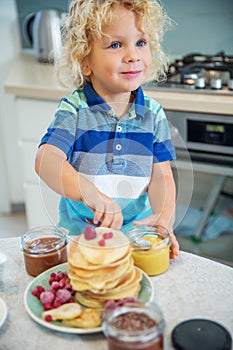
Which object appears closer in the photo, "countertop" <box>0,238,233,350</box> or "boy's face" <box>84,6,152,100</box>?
"countertop" <box>0,238,233,350</box>

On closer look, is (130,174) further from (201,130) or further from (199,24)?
(199,24)

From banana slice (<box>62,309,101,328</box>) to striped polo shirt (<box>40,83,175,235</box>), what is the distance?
0.23 m

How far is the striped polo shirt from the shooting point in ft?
3.72

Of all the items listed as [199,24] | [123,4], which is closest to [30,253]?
[123,4]

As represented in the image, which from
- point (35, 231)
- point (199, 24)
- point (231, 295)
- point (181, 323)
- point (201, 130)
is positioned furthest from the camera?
point (199, 24)

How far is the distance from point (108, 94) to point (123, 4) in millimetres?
218

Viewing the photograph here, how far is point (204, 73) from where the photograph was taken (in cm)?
206

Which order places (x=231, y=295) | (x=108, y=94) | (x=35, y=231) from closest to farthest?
(x=231, y=295) < (x=35, y=231) < (x=108, y=94)

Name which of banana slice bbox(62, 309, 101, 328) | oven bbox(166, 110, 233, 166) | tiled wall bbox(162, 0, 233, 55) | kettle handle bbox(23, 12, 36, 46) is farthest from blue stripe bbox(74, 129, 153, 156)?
kettle handle bbox(23, 12, 36, 46)

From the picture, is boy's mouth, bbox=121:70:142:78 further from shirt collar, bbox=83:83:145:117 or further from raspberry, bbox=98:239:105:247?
raspberry, bbox=98:239:105:247

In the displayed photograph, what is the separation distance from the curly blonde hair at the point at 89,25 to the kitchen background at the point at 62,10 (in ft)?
2.76

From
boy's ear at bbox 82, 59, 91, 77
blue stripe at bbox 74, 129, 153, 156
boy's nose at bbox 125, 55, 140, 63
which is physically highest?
boy's nose at bbox 125, 55, 140, 63

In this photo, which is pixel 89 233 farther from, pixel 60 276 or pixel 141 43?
pixel 141 43

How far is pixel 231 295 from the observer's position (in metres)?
0.96
